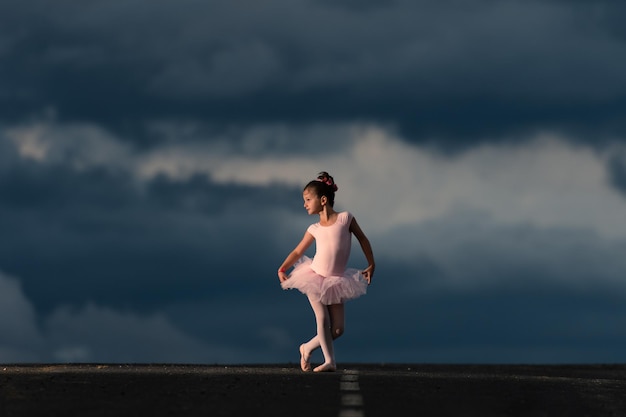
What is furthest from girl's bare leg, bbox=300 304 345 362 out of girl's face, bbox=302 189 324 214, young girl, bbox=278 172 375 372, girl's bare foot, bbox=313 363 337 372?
girl's face, bbox=302 189 324 214

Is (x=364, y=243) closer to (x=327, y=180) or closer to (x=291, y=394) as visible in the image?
(x=327, y=180)

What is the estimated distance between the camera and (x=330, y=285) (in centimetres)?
1600

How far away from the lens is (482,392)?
13.2m

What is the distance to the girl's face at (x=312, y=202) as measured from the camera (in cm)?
1650

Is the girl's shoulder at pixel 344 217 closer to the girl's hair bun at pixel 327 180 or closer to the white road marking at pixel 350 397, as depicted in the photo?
the girl's hair bun at pixel 327 180

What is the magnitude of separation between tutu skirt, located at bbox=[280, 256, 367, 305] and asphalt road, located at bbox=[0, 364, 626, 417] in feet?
3.76

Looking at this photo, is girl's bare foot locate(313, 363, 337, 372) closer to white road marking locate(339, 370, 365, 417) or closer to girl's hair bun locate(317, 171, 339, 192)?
white road marking locate(339, 370, 365, 417)

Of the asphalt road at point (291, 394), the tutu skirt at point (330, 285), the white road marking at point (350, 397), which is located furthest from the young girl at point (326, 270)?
the white road marking at point (350, 397)

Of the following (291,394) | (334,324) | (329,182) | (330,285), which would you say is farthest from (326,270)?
(291,394)

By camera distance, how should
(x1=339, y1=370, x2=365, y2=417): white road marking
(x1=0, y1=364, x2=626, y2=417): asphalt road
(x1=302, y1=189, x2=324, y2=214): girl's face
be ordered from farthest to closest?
1. (x1=302, y1=189, x2=324, y2=214): girl's face
2. (x1=0, y1=364, x2=626, y2=417): asphalt road
3. (x1=339, y1=370, x2=365, y2=417): white road marking

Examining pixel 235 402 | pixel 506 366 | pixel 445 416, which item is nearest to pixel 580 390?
pixel 445 416

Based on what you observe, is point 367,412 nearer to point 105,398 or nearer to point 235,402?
point 235,402

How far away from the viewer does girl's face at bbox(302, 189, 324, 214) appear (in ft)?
54.1

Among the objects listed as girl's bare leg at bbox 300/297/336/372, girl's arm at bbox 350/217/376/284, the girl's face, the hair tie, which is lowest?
girl's bare leg at bbox 300/297/336/372
